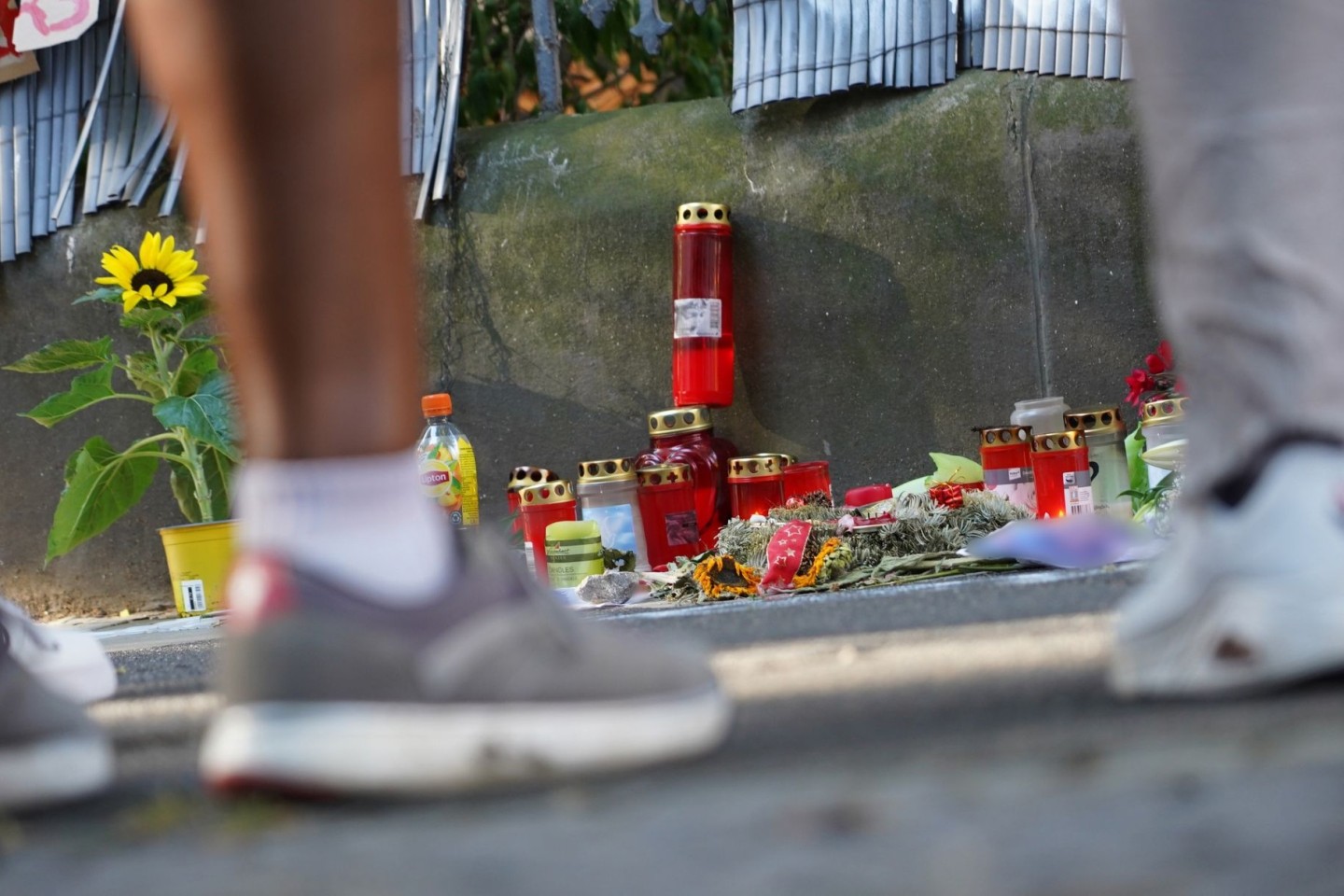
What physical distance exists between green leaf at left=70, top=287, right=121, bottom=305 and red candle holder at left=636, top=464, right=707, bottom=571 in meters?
1.12

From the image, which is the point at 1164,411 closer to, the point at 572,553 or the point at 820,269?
the point at 820,269

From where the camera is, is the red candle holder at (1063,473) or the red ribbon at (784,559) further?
the red candle holder at (1063,473)

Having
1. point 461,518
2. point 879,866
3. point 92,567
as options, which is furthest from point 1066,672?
point 92,567

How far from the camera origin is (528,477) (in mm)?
2703

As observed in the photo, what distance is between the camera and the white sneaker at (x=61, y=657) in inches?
42.5

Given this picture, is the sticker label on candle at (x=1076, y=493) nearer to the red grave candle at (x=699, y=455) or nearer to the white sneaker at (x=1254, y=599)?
the red grave candle at (x=699, y=455)

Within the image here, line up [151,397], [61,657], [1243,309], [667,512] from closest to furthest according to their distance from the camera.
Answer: [1243,309] → [61,657] → [667,512] → [151,397]

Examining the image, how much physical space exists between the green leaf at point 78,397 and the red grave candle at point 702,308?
1139 millimetres

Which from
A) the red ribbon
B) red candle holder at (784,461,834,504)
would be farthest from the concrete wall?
the red ribbon

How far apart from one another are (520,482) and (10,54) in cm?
160

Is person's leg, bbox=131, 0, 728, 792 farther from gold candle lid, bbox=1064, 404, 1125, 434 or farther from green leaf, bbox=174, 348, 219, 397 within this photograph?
green leaf, bbox=174, 348, 219, 397

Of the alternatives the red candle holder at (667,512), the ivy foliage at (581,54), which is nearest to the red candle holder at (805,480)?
the red candle holder at (667,512)

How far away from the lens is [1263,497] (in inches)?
27.4

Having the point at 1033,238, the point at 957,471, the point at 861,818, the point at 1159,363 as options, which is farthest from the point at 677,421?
the point at 861,818
